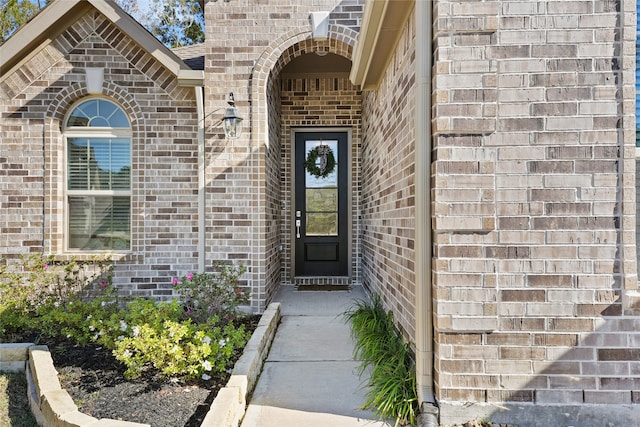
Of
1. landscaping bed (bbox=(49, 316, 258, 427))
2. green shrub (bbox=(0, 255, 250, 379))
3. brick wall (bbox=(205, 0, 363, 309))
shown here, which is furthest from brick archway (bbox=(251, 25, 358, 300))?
landscaping bed (bbox=(49, 316, 258, 427))

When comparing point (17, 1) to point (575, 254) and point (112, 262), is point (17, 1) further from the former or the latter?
point (575, 254)

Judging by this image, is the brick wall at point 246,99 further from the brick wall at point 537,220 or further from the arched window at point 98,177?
the brick wall at point 537,220

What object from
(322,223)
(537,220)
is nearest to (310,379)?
(537,220)

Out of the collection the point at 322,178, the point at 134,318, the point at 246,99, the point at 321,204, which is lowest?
the point at 134,318

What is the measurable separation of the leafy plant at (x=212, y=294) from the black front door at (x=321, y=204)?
2015mm

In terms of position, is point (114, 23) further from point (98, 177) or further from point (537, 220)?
point (537, 220)

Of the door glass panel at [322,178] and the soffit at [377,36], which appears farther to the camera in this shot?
the door glass panel at [322,178]

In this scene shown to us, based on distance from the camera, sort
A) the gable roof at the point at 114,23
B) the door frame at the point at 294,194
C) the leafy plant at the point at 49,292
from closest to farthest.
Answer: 1. the leafy plant at the point at 49,292
2. the gable roof at the point at 114,23
3. the door frame at the point at 294,194

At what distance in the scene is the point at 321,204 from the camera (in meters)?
6.37

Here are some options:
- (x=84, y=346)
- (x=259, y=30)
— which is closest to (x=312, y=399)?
(x=84, y=346)

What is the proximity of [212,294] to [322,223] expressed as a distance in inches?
109

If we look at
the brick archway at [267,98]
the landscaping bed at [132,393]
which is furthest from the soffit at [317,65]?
the landscaping bed at [132,393]

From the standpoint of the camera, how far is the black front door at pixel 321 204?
248 inches

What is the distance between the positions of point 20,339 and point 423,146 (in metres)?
4.10
